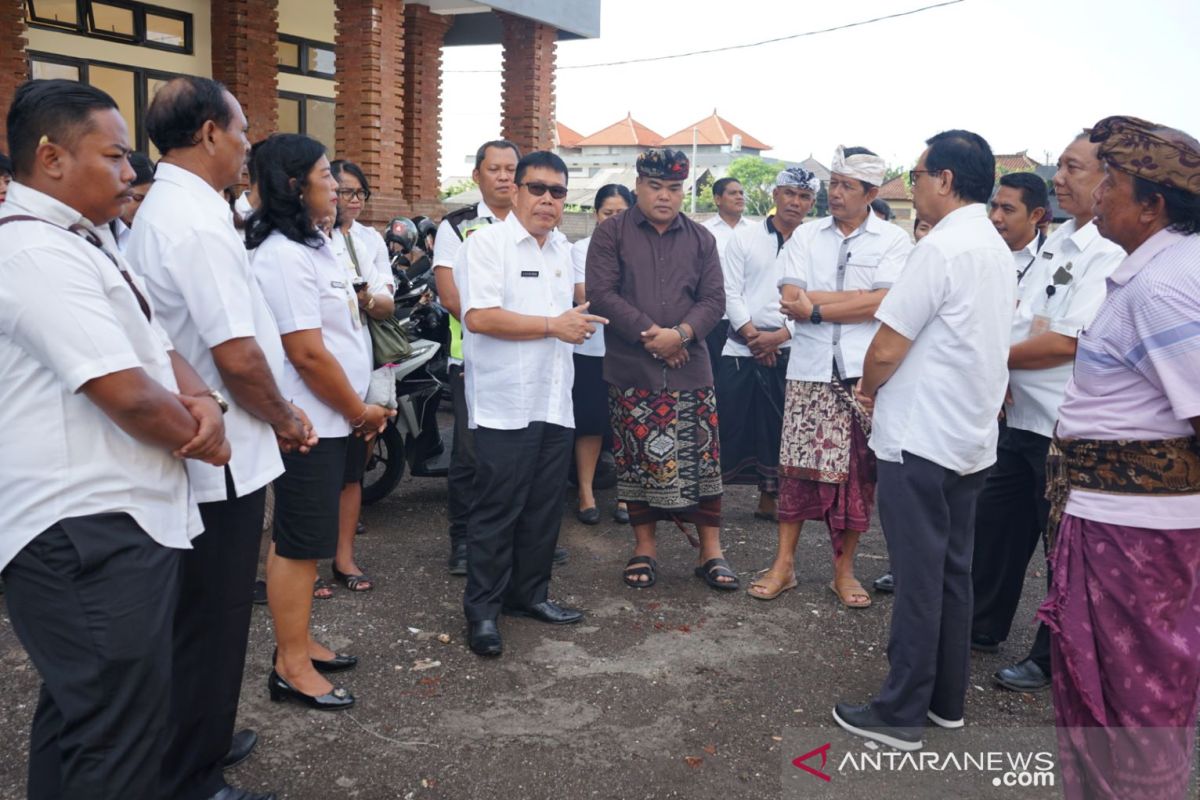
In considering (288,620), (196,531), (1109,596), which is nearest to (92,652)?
(196,531)

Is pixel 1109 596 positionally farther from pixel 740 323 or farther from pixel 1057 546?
pixel 740 323

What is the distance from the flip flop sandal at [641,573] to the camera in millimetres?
4859

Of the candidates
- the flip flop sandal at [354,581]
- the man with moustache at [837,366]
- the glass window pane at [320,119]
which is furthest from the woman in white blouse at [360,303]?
the glass window pane at [320,119]

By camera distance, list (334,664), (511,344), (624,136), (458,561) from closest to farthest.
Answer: (334,664)
(511,344)
(458,561)
(624,136)

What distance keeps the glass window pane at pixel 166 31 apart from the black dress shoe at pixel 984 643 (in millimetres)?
11509

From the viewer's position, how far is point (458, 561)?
5.00 meters

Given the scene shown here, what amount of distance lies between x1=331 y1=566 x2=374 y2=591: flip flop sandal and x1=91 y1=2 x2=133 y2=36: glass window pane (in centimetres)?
926

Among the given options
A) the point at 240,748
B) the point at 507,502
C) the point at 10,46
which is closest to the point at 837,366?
the point at 507,502

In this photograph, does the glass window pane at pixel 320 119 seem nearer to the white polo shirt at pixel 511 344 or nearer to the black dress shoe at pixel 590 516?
the black dress shoe at pixel 590 516

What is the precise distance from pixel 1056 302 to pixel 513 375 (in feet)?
7.18

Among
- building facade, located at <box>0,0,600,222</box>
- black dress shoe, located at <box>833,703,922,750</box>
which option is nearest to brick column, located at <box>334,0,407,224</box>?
building facade, located at <box>0,0,600,222</box>

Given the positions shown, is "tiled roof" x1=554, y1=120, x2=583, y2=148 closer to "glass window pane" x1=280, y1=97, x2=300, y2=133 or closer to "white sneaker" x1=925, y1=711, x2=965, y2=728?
"glass window pane" x1=280, y1=97, x2=300, y2=133

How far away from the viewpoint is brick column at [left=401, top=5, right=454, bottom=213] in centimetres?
1421

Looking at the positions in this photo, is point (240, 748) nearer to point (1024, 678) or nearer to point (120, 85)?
point (1024, 678)
